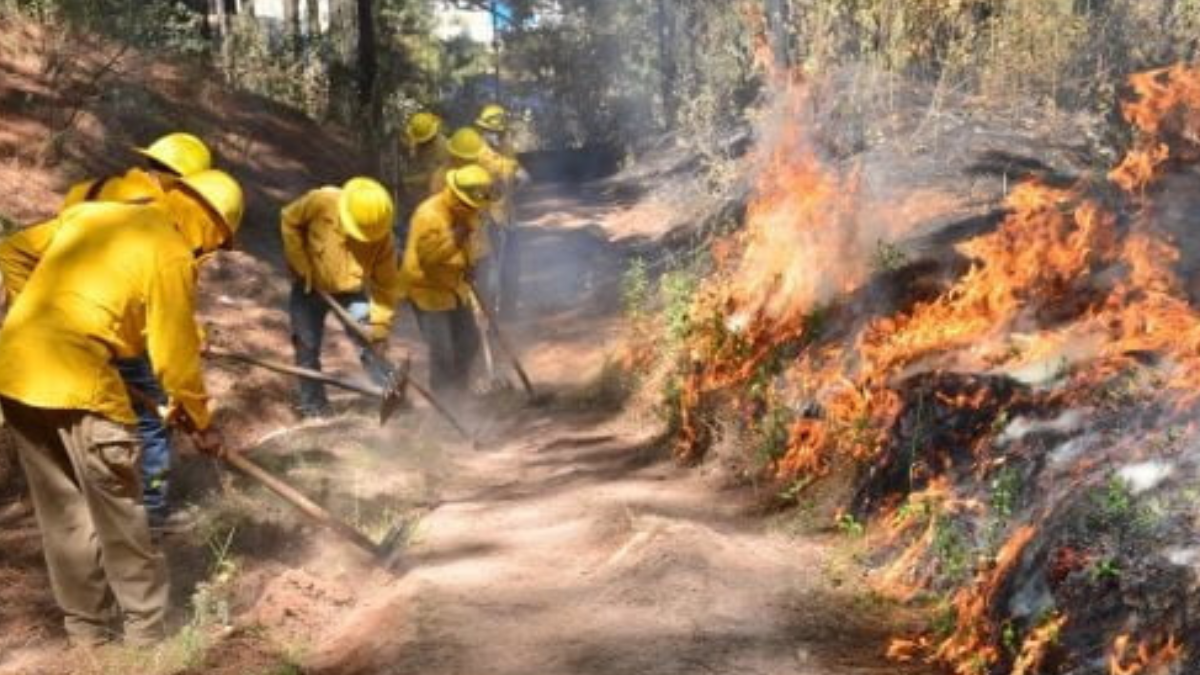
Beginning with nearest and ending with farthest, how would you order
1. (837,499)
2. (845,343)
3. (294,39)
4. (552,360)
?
1. (837,499)
2. (845,343)
3. (552,360)
4. (294,39)

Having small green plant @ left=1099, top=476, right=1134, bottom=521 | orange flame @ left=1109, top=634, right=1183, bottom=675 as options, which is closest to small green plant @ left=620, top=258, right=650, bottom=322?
small green plant @ left=1099, top=476, right=1134, bottom=521

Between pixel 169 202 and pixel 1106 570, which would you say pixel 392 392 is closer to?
pixel 169 202

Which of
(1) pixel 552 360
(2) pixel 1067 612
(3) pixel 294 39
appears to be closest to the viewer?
(2) pixel 1067 612

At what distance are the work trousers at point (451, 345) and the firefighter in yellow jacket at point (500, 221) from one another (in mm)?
1664

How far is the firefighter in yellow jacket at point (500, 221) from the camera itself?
35.1 feet

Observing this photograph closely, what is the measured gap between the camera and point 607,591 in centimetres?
484

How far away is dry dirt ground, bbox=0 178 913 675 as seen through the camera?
4328 mm

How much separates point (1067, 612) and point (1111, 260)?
106 inches

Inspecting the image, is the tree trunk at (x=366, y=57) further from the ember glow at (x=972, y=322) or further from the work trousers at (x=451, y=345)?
the ember glow at (x=972, y=322)

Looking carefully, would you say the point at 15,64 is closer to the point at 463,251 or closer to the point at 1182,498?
the point at 463,251

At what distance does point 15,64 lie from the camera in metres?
11.8

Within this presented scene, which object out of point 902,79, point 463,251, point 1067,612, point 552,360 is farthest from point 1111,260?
point 902,79

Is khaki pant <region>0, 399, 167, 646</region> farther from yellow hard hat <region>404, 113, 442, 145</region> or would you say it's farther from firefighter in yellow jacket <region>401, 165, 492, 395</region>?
yellow hard hat <region>404, 113, 442, 145</region>

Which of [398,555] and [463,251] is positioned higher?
[463,251]
